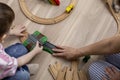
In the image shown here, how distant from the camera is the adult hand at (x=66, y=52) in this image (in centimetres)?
140

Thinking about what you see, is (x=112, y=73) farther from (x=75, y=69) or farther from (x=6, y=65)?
(x=6, y=65)

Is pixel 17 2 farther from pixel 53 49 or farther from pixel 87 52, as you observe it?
pixel 87 52

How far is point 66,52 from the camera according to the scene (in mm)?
1421

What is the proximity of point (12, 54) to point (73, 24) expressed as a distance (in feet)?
1.41

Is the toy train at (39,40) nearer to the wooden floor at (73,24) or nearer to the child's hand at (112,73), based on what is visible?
the wooden floor at (73,24)

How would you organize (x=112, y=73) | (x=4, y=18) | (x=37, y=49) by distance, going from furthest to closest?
(x=37, y=49), (x=112, y=73), (x=4, y=18)

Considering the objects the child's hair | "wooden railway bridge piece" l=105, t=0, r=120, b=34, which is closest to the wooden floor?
"wooden railway bridge piece" l=105, t=0, r=120, b=34

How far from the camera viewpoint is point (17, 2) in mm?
1584

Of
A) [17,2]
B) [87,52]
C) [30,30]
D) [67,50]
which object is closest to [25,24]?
[30,30]

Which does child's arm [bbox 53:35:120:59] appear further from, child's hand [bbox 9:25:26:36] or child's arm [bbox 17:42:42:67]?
child's hand [bbox 9:25:26:36]

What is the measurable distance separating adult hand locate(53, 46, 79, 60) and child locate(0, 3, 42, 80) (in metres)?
0.11

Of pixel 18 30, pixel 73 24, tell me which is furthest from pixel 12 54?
pixel 73 24

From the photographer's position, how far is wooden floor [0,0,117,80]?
4.91ft

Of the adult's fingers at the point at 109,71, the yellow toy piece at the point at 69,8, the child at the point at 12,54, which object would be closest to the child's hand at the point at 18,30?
→ the child at the point at 12,54
